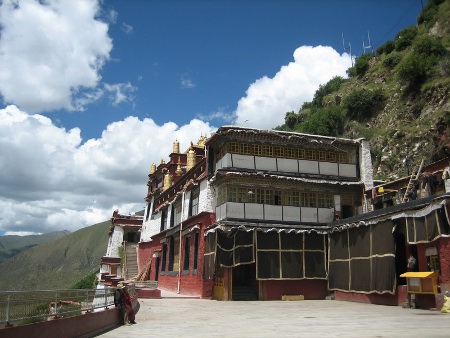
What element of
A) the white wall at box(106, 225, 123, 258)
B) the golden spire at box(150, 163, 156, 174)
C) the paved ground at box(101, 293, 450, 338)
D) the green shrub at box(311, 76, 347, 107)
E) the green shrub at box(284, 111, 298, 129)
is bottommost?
the paved ground at box(101, 293, 450, 338)

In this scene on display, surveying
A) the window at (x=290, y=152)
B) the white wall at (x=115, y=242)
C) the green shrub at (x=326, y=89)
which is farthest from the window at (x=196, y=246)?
the green shrub at (x=326, y=89)

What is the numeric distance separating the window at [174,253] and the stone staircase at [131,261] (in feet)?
34.6

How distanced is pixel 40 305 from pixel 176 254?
2153 centimetres

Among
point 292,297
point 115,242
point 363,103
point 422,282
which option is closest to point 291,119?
point 363,103

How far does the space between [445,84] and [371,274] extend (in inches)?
1060

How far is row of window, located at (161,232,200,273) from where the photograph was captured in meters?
24.8

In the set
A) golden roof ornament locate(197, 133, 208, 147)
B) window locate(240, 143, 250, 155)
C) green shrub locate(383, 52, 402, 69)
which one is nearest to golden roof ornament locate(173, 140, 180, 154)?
golden roof ornament locate(197, 133, 208, 147)

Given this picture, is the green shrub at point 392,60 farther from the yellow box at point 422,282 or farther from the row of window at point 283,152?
the yellow box at point 422,282

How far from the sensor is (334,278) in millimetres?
21312

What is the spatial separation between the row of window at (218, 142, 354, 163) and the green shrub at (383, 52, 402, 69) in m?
33.0

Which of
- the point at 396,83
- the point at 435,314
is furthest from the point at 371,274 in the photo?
the point at 396,83

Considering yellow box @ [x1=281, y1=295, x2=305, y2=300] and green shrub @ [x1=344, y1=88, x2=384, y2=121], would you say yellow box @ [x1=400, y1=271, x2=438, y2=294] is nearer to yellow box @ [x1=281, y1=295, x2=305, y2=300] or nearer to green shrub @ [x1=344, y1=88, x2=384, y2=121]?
yellow box @ [x1=281, y1=295, x2=305, y2=300]

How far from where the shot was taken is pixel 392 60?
52656mm

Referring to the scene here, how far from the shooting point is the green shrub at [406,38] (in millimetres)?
54781
